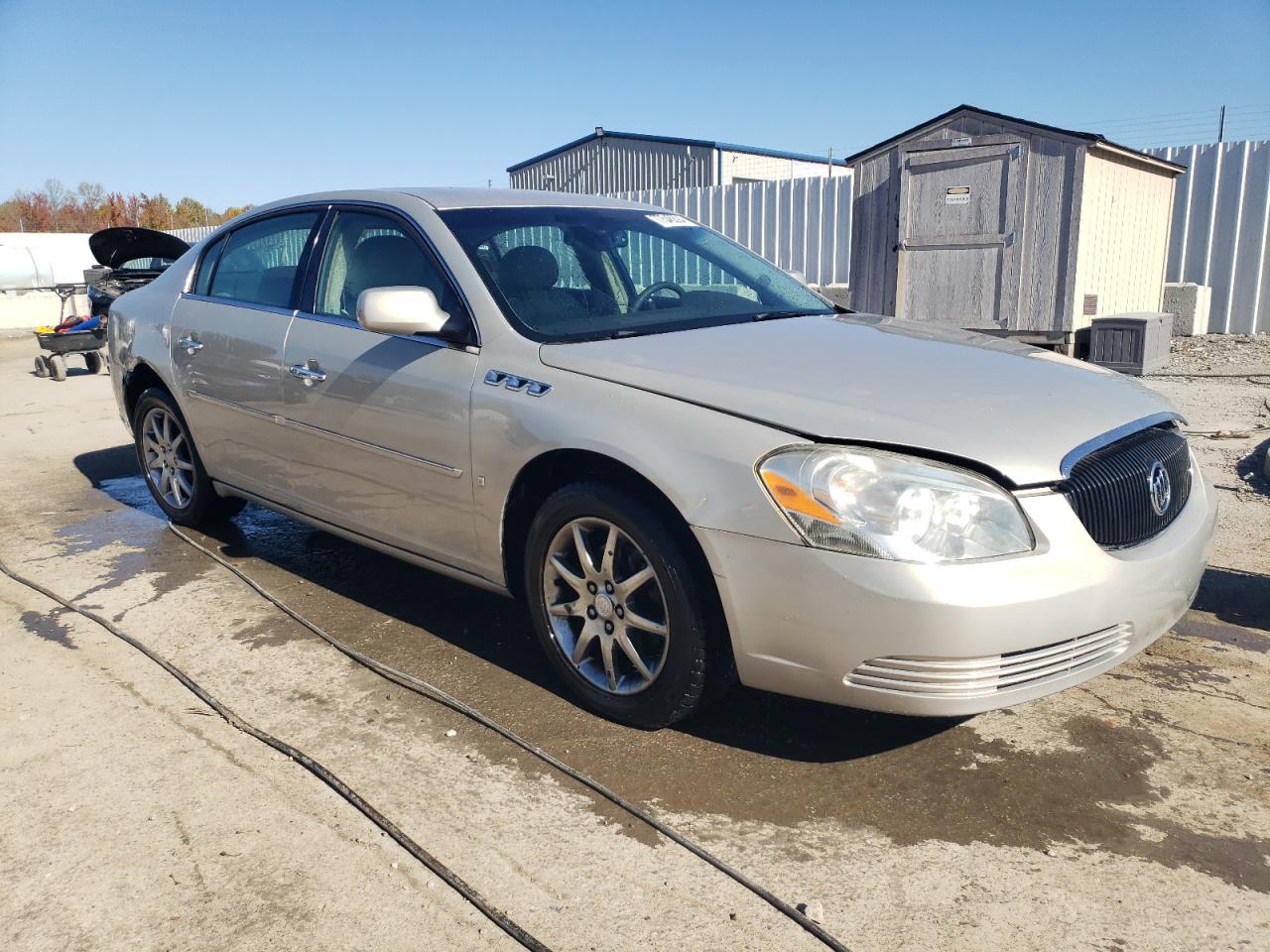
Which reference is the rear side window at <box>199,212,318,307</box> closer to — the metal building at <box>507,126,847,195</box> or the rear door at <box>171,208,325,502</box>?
the rear door at <box>171,208,325,502</box>

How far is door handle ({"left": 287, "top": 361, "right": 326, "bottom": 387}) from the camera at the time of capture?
13.3 ft

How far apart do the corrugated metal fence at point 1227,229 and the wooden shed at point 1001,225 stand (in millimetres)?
2214

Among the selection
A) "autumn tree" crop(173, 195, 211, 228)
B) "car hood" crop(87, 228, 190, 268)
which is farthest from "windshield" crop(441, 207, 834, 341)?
"autumn tree" crop(173, 195, 211, 228)

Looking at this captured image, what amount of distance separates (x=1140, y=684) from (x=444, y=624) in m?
2.58

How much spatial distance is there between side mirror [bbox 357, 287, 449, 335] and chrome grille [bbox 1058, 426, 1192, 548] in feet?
6.74

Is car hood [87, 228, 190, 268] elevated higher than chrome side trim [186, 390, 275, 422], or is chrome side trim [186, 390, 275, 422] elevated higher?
car hood [87, 228, 190, 268]

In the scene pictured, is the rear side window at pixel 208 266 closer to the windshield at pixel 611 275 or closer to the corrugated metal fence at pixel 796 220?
the windshield at pixel 611 275

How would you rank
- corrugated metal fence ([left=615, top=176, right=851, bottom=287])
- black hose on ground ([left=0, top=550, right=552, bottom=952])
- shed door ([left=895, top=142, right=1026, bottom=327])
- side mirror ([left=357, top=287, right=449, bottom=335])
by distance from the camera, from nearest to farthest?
1. black hose on ground ([left=0, top=550, right=552, bottom=952])
2. side mirror ([left=357, top=287, right=449, bottom=335])
3. shed door ([left=895, top=142, right=1026, bottom=327])
4. corrugated metal fence ([left=615, top=176, right=851, bottom=287])

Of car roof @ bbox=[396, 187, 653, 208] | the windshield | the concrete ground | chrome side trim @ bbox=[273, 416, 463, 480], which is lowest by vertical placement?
the concrete ground

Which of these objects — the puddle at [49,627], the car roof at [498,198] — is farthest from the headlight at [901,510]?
the puddle at [49,627]

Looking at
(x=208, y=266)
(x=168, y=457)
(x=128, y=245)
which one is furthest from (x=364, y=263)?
(x=128, y=245)

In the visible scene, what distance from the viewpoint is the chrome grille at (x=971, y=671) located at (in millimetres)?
2576

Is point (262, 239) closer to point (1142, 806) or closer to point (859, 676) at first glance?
point (859, 676)

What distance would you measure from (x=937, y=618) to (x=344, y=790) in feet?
5.48
